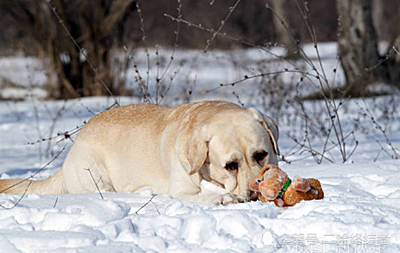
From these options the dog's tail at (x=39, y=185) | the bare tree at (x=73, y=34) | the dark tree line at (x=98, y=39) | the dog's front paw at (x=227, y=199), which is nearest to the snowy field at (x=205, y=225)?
the dog's front paw at (x=227, y=199)

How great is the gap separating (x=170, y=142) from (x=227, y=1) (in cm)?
2681

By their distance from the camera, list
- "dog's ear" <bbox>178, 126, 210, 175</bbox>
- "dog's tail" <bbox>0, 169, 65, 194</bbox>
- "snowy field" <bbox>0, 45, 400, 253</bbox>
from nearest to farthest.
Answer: "snowy field" <bbox>0, 45, 400, 253</bbox> → "dog's ear" <bbox>178, 126, 210, 175</bbox> → "dog's tail" <bbox>0, 169, 65, 194</bbox>

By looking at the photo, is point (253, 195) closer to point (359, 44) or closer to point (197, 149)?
point (197, 149)

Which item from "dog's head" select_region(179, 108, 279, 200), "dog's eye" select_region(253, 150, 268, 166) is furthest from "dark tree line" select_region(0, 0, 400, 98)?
"dog's eye" select_region(253, 150, 268, 166)

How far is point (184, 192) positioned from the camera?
12.0ft

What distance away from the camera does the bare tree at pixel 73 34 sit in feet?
35.3

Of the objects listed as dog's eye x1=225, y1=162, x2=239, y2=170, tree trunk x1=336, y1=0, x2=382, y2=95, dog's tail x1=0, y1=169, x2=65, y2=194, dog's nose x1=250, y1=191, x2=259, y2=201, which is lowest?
dog's nose x1=250, y1=191, x2=259, y2=201

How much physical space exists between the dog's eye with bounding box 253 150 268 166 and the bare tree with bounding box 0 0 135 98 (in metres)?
7.67

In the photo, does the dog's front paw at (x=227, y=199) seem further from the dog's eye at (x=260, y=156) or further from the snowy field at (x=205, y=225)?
the dog's eye at (x=260, y=156)

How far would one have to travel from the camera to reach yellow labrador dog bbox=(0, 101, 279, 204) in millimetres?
3393

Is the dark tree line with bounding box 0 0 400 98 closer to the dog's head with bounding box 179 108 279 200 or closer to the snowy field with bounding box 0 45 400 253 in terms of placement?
the dog's head with bounding box 179 108 279 200

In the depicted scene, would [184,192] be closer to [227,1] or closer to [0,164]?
[0,164]

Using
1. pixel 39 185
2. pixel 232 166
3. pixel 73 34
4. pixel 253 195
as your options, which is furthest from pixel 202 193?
pixel 73 34

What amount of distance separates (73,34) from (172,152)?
8.03 meters
